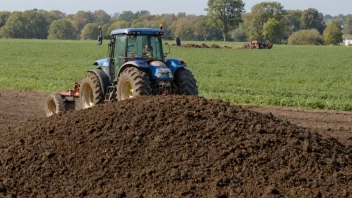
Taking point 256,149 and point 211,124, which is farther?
point 211,124

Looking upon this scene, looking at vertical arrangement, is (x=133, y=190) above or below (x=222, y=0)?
below

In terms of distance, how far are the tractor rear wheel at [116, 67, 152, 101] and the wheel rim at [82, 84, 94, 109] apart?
1.50m

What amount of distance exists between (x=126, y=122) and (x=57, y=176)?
4.51 ft

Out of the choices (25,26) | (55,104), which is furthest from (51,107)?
(25,26)

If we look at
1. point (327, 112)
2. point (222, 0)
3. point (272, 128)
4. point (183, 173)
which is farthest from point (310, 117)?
point (222, 0)

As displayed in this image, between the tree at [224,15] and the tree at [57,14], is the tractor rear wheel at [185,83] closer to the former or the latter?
the tree at [224,15]

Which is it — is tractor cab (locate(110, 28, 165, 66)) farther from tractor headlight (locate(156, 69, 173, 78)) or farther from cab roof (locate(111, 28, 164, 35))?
tractor headlight (locate(156, 69, 173, 78))

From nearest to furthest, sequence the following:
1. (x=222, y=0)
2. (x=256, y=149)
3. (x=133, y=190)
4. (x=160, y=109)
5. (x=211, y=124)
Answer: (x=133, y=190)
(x=256, y=149)
(x=211, y=124)
(x=160, y=109)
(x=222, y=0)

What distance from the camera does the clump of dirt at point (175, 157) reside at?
6.86 meters

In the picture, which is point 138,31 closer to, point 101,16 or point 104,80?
point 104,80

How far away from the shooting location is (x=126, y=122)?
27.5 feet

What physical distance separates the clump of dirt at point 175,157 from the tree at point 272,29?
10138 centimetres

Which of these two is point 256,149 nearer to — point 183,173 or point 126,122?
point 183,173

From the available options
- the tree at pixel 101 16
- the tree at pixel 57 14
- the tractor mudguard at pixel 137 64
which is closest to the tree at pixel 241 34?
the tree at pixel 57 14
